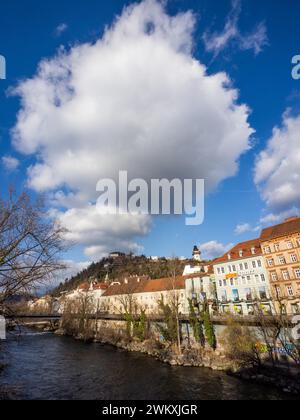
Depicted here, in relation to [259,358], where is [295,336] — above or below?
above

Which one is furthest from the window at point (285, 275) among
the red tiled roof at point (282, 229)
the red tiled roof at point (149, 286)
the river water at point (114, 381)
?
the red tiled roof at point (149, 286)

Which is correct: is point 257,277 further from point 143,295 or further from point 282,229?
point 143,295

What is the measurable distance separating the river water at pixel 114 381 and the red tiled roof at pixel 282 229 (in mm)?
19973

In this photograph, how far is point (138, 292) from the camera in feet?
204

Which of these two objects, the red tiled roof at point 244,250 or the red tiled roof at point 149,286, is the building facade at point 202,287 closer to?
the red tiled roof at point 149,286

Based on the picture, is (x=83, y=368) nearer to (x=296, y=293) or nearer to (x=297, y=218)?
(x=296, y=293)

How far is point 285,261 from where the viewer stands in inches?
1325

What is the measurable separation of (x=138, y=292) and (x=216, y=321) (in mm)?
34123

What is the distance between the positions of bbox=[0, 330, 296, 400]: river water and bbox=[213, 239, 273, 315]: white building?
14716 millimetres

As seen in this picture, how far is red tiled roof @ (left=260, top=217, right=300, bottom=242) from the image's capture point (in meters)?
33.8

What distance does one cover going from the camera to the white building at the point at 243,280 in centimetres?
3550


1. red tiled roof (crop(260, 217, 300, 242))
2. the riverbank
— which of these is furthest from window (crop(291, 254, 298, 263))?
the riverbank
